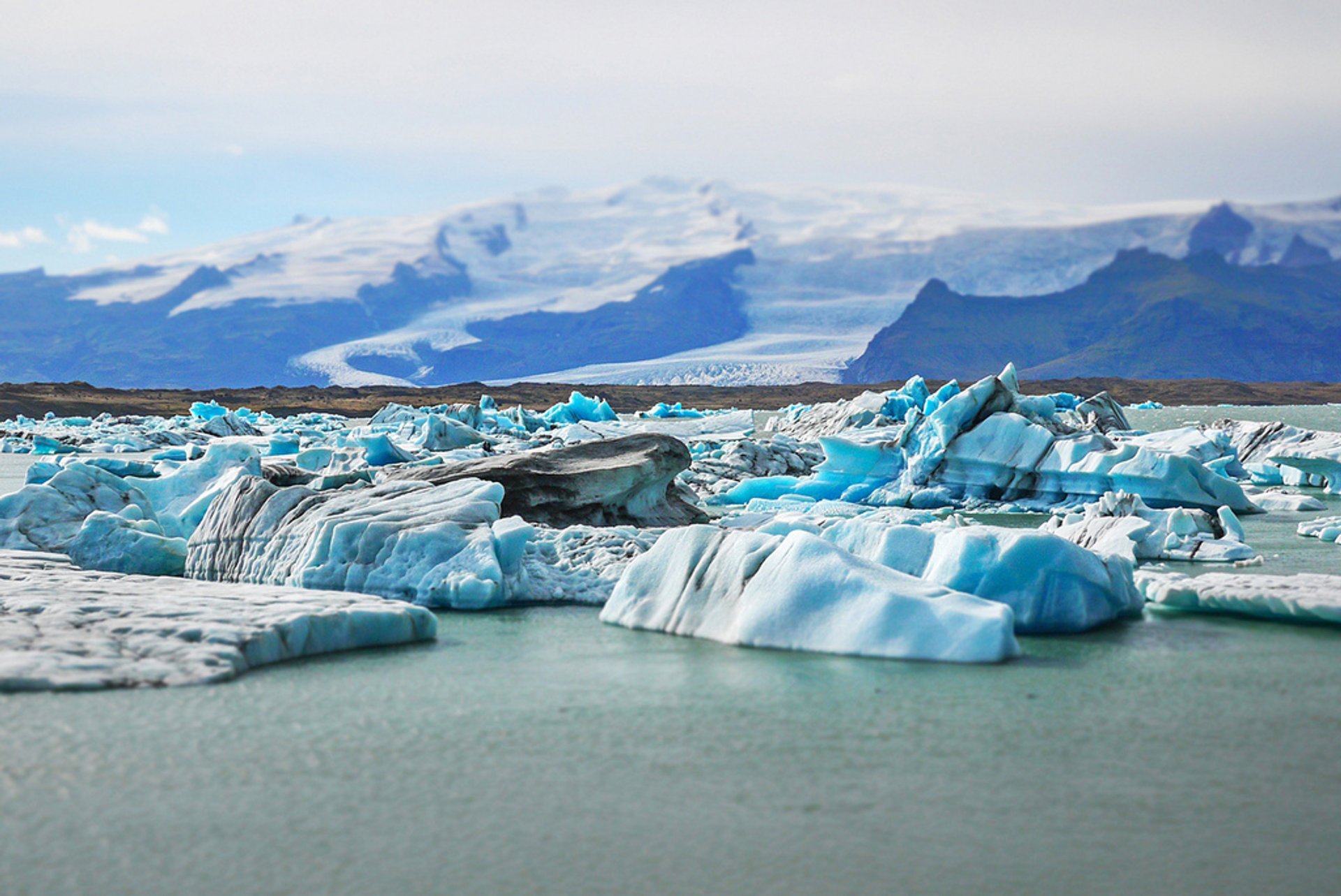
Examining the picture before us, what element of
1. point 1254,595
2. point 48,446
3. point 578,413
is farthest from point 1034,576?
point 578,413

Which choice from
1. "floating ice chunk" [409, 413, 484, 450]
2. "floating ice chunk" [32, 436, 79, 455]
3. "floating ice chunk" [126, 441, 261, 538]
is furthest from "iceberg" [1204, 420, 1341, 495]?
"floating ice chunk" [32, 436, 79, 455]

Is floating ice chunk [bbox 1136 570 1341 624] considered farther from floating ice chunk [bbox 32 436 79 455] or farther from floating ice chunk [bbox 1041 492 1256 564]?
floating ice chunk [bbox 32 436 79 455]

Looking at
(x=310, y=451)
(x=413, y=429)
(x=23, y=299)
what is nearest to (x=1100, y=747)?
(x=310, y=451)

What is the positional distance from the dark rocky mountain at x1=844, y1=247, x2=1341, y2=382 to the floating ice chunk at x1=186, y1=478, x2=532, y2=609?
8999 centimetres

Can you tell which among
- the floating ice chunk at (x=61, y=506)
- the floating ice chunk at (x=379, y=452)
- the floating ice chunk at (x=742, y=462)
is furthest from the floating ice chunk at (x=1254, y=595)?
the floating ice chunk at (x=379, y=452)

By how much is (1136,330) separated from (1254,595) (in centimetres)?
11253

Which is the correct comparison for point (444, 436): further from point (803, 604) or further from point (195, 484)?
point (803, 604)

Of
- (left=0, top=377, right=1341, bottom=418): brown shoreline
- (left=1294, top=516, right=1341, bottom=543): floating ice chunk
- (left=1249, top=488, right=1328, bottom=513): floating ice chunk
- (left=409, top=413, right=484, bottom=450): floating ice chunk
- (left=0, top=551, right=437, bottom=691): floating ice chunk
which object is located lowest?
(left=0, top=377, right=1341, bottom=418): brown shoreline

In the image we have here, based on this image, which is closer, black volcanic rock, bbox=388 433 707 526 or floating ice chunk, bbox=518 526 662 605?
floating ice chunk, bbox=518 526 662 605

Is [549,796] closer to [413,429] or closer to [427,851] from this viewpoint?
[427,851]

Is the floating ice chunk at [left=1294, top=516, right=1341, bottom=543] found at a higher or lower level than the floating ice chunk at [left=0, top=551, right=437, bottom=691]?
lower

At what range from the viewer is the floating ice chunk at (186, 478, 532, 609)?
6.88 meters

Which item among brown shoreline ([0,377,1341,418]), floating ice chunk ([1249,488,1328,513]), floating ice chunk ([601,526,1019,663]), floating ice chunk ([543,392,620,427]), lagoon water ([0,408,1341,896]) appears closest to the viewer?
lagoon water ([0,408,1341,896])

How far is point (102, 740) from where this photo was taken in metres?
3.91
